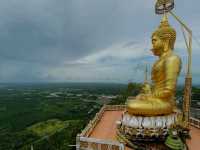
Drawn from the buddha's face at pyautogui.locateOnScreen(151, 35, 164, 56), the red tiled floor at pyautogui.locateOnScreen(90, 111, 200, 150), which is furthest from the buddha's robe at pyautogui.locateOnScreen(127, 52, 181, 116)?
the red tiled floor at pyautogui.locateOnScreen(90, 111, 200, 150)

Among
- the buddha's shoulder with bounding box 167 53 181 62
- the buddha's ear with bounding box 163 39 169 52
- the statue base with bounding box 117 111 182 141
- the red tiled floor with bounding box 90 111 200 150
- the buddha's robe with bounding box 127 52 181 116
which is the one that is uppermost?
the buddha's ear with bounding box 163 39 169 52

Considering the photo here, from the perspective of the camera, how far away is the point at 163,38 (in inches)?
330

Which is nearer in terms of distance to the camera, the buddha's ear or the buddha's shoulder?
the buddha's shoulder

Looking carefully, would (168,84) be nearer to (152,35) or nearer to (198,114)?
(152,35)

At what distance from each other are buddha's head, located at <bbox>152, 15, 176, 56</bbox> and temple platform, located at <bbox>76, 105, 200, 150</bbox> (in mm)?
3055

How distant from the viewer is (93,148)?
7016 mm

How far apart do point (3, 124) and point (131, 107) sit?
32919 millimetres

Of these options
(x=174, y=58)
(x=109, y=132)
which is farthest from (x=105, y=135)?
(x=174, y=58)

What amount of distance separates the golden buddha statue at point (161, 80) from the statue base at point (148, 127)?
0.16m

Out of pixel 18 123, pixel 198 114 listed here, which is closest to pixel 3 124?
pixel 18 123

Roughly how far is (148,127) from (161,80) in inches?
65.6

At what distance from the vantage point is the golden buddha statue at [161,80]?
24.6 feet

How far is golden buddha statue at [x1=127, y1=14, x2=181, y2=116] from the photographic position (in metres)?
7.50

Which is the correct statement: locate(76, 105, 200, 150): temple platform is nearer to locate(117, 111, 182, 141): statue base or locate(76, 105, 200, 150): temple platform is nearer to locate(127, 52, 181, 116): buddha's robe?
locate(117, 111, 182, 141): statue base
